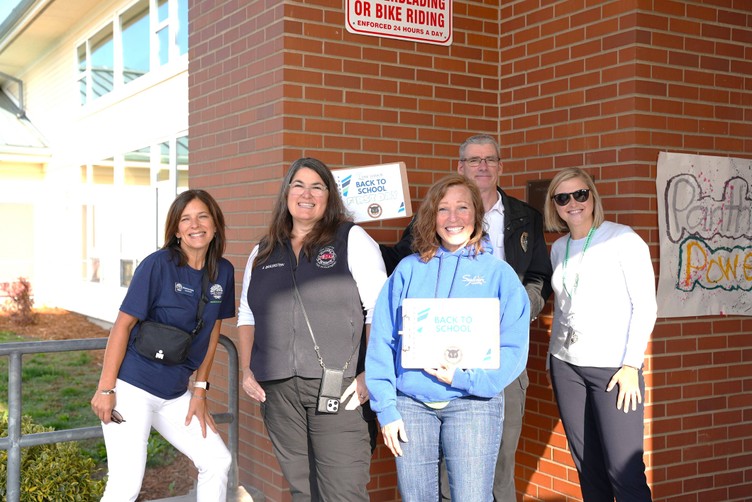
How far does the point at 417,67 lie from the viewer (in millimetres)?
4855

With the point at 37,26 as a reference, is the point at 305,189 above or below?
below

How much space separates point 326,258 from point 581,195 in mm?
1272

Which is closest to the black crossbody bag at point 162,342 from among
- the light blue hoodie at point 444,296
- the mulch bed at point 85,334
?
the light blue hoodie at point 444,296

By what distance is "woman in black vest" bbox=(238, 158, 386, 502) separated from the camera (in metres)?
3.32

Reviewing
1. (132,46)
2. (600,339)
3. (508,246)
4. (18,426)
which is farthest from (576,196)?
(132,46)

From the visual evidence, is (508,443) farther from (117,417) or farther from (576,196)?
(117,417)

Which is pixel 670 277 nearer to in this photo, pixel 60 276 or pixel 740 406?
pixel 740 406

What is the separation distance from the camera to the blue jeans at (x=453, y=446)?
2984mm

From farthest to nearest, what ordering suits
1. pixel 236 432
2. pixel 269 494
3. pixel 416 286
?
pixel 269 494
pixel 236 432
pixel 416 286

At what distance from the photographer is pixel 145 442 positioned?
3.55 metres

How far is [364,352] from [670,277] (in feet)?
6.42

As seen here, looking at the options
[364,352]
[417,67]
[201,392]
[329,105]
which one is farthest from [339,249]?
[417,67]

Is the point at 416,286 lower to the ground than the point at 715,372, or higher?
higher

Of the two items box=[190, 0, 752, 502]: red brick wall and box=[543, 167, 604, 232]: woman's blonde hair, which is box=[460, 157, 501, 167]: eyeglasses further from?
box=[190, 0, 752, 502]: red brick wall
